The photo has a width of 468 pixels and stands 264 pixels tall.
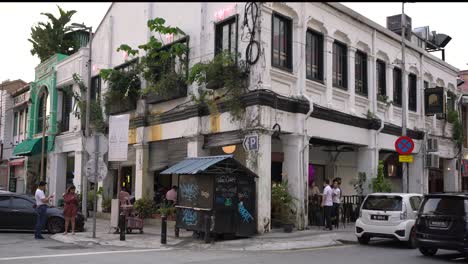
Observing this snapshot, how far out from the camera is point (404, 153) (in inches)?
730

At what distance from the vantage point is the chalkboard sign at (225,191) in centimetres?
1512

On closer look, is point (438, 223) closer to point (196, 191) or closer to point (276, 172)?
point (196, 191)

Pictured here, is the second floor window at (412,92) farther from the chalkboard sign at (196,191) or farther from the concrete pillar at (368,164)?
the chalkboard sign at (196,191)

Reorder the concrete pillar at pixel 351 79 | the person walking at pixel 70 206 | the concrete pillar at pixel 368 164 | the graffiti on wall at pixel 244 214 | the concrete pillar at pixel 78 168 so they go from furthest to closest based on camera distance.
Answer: the concrete pillar at pixel 78 168
the concrete pillar at pixel 368 164
the concrete pillar at pixel 351 79
the person walking at pixel 70 206
the graffiti on wall at pixel 244 214

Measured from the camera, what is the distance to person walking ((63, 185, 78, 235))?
17062 millimetres

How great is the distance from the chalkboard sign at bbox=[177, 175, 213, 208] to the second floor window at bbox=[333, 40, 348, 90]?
8.07 m

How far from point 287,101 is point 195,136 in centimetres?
372

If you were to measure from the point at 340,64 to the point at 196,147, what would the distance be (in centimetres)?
704

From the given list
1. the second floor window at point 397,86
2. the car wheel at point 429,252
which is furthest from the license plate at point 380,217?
the second floor window at point 397,86

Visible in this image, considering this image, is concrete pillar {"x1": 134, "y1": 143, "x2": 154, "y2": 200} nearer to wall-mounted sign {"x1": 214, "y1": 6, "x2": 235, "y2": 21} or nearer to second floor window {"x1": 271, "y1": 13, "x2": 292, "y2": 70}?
wall-mounted sign {"x1": 214, "y1": 6, "x2": 235, "y2": 21}

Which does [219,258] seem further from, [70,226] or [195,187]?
[70,226]

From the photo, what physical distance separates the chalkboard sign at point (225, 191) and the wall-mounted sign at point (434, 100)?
1477cm

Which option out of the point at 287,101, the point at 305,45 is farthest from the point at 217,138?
the point at 305,45

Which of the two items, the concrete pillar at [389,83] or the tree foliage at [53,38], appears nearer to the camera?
the concrete pillar at [389,83]
